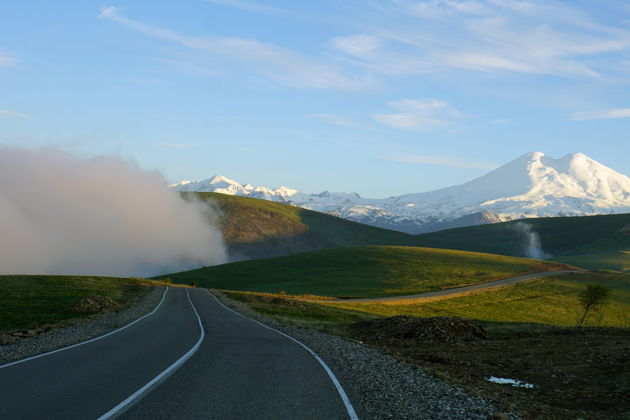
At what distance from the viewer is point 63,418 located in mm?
11641

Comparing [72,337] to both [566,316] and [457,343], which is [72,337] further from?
[566,316]

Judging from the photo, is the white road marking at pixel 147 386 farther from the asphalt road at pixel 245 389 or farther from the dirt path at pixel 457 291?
the dirt path at pixel 457 291

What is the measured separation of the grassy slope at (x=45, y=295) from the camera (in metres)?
47.1

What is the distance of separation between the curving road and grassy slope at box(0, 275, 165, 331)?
23.5m

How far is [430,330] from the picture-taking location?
3822 cm

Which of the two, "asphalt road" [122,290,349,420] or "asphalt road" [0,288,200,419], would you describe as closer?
"asphalt road" [0,288,200,419]

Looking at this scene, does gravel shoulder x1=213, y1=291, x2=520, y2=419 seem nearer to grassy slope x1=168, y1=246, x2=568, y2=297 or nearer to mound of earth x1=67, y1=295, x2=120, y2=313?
mound of earth x1=67, y1=295, x2=120, y2=313

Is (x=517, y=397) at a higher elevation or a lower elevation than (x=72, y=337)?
lower

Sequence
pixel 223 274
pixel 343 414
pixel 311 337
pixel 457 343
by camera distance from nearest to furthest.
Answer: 1. pixel 343 414
2. pixel 311 337
3. pixel 457 343
4. pixel 223 274

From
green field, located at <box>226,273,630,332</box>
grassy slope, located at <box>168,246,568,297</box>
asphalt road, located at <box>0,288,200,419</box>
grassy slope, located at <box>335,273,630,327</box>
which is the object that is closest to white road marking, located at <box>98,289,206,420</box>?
asphalt road, located at <box>0,288,200,419</box>

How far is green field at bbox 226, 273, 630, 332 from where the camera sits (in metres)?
69.9

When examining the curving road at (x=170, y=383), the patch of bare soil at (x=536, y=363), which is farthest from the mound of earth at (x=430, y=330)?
the curving road at (x=170, y=383)

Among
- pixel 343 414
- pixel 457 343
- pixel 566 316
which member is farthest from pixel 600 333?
pixel 566 316

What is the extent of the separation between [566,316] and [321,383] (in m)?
79.4
